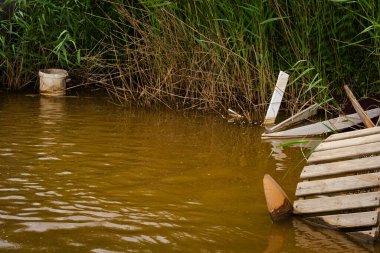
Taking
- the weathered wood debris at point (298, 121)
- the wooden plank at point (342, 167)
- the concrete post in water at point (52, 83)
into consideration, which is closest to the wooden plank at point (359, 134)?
the wooden plank at point (342, 167)

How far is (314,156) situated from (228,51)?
2921mm

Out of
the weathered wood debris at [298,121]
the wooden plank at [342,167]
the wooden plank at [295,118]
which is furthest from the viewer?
the wooden plank at [295,118]

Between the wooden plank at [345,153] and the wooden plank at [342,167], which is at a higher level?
the wooden plank at [345,153]

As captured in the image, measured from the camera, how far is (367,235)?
3.46 m

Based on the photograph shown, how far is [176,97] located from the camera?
299 inches

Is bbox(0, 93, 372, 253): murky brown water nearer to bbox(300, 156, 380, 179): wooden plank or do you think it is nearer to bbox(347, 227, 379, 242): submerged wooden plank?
bbox(347, 227, 379, 242): submerged wooden plank

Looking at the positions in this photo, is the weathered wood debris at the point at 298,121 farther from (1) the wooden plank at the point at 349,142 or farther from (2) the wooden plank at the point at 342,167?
(2) the wooden plank at the point at 342,167

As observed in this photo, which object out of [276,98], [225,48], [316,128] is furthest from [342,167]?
[225,48]

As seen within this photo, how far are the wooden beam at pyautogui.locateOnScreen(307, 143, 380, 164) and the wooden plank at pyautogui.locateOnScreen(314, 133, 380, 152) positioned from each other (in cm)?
3

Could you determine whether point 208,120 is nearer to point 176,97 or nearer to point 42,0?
point 176,97

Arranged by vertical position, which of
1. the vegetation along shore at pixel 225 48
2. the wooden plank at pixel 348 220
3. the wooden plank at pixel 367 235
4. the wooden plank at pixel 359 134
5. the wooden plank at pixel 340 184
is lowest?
the wooden plank at pixel 367 235

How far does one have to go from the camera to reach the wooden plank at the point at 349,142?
3.79 metres

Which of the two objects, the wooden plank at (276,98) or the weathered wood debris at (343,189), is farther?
the wooden plank at (276,98)

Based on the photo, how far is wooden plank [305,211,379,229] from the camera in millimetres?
3439
